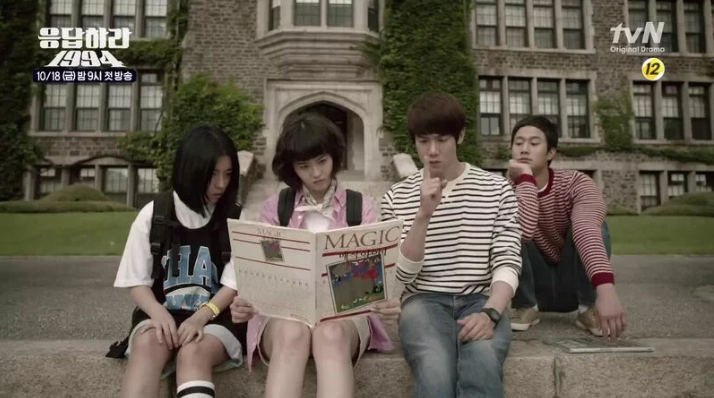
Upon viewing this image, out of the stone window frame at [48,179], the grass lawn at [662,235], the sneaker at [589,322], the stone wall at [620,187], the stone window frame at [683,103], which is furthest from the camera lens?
the stone window frame at [683,103]

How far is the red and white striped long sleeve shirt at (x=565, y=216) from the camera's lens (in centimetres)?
221

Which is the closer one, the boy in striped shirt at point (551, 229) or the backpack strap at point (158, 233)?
the backpack strap at point (158, 233)

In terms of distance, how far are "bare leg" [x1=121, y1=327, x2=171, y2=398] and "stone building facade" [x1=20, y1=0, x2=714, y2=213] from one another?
1020cm

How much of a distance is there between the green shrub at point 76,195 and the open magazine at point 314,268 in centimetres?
1129

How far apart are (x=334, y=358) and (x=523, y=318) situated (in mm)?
1356

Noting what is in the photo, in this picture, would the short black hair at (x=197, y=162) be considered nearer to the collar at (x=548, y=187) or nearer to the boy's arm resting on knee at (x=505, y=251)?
the boy's arm resting on knee at (x=505, y=251)

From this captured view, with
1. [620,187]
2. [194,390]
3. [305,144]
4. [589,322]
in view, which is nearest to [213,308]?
[194,390]

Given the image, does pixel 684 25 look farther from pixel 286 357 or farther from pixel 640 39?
pixel 286 357

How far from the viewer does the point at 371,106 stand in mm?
12406

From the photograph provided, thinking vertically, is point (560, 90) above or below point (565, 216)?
above

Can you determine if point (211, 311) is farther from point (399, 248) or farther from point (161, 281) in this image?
point (399, 248)

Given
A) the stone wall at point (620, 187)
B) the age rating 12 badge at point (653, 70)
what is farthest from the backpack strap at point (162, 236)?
the age rating 12 badge at point (653, 70)

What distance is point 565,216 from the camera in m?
2.62

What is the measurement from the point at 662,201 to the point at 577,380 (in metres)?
14.5
